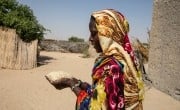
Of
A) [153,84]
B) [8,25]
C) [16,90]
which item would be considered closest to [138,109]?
[16,90]

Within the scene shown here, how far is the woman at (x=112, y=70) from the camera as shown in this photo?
253cm

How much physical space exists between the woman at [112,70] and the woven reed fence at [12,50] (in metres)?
11.6

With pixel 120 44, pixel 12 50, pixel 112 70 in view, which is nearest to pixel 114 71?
pixel 112 70

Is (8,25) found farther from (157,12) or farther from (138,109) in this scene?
(138,109)

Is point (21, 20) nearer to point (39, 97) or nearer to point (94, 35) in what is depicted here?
point (39, 97)

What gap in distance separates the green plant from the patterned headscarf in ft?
42.8

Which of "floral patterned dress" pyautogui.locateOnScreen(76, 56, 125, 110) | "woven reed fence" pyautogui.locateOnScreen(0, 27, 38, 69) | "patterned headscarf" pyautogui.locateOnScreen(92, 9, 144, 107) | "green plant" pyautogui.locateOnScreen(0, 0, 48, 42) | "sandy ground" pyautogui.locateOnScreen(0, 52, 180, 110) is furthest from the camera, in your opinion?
"green plant" pyautogui.locateOnScreen(0, 0, 48, 42)

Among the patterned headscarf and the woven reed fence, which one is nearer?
the patterned headscarf

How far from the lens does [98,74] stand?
8.57ft

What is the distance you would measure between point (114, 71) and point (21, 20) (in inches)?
558

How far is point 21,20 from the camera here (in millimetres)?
16281

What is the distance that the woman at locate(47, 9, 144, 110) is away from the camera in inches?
99.7

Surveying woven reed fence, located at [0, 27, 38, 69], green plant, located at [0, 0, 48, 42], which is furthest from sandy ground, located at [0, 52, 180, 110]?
green plant, located at [0, 0, 48, 42]

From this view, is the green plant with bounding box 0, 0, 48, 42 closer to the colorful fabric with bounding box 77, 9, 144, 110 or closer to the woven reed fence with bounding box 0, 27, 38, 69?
the woven reed fence with bounding box 0, 27, 38, 69
